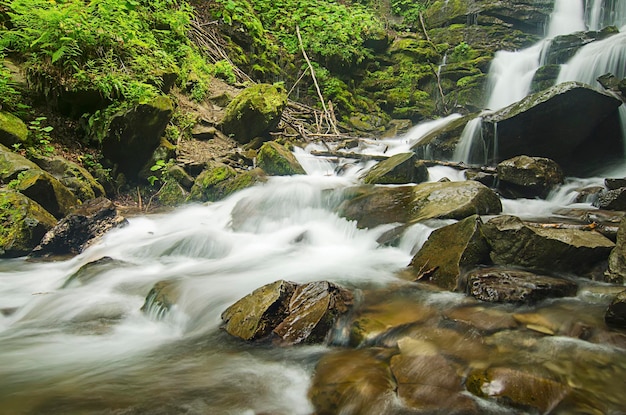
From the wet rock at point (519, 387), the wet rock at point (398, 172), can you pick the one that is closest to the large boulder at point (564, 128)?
the wet rock at point (398, 172)

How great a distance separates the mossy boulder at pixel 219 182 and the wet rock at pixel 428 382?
19.5 ft

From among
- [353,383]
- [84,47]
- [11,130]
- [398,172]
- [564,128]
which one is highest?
[84,47]

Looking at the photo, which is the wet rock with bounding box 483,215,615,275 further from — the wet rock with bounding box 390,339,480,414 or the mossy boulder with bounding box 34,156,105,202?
the mossy boulder with bounding box 34,156,105,202

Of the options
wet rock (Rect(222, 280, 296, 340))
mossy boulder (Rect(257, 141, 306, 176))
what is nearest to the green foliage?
mossy boulder (Rect(257, 141, 306, 176))

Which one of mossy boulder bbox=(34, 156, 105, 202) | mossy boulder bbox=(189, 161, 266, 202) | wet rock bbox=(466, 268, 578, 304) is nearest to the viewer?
wet rock bbox=(466, 268, 578, 304)

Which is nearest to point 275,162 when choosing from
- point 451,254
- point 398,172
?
point 398,172

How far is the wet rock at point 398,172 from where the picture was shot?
7.59 meters

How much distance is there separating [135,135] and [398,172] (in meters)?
5.24

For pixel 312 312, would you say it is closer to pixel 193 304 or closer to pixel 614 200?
pixel 193 304

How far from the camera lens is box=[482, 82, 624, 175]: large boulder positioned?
7871 millimetres

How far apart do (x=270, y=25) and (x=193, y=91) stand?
6.90 meters

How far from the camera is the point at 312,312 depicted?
10.7 feet

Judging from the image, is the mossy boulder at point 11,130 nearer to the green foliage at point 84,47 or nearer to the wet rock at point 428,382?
the green foliage at point 84,47

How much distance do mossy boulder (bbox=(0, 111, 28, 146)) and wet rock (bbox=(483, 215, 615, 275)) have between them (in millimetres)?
7108
